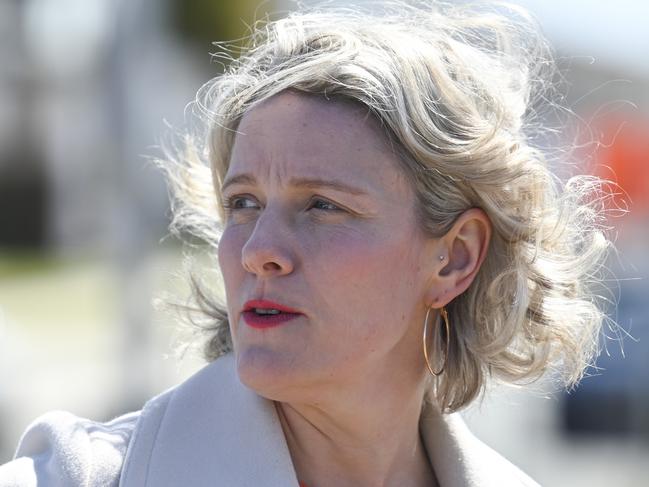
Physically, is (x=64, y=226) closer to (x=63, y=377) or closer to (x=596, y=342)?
(x=63, y=377)

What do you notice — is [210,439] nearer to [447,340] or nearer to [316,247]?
[316,247]

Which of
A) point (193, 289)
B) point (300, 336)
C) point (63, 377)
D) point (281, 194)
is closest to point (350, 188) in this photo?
point (281, 194)

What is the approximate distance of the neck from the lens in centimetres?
267

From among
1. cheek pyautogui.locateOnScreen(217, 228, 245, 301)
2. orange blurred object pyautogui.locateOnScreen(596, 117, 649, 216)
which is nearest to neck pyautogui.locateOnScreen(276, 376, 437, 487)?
cheek pyautogui.locateOnScreen(217, 228, 245, 301)

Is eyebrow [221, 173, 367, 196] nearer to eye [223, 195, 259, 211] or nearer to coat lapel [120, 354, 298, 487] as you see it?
eye [223, 195, 259, 211]

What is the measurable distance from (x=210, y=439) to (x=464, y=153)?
85 centimetres

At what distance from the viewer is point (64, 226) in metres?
34.8

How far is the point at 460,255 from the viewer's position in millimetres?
2877

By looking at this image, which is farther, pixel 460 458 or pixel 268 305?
pixel 460 458

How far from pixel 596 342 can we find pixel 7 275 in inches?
974

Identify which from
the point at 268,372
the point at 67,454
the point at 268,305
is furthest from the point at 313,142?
the point at 67,454

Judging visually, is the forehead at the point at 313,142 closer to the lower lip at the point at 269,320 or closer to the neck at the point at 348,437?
the lower lip at the point at 269,320

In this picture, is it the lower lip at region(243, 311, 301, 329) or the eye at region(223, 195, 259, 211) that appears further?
the eye at region(223, 195, 259, 211)

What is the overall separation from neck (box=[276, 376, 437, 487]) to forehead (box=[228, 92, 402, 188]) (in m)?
0.49
